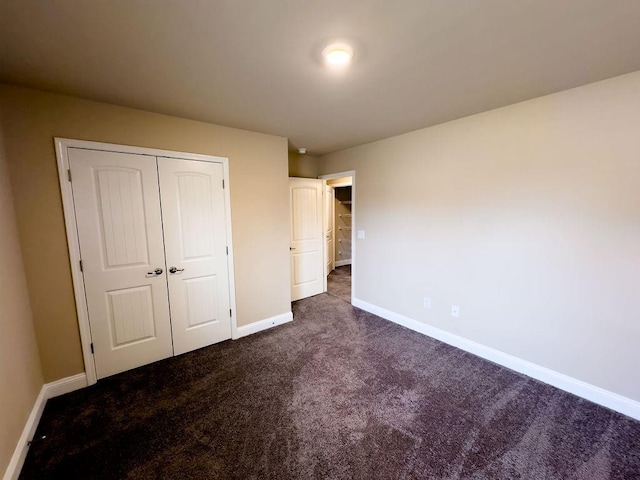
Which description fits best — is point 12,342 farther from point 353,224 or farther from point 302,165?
point 302,165

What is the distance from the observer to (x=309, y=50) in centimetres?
153

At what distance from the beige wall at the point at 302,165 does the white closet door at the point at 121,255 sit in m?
2.24

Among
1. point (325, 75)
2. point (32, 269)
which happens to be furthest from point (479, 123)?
point (32, 269)

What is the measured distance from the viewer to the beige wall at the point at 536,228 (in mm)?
1900

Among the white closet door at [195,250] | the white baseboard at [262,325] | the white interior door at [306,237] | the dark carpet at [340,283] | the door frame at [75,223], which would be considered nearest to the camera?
the door frame at [75,223]

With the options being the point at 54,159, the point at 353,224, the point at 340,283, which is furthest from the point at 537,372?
the point at 54,159

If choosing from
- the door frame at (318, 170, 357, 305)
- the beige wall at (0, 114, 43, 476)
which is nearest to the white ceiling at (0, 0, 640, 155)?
the beige wall at (0, 114, 43, 476)

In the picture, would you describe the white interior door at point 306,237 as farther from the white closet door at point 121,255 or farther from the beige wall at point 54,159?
the white closet door at point 121,255

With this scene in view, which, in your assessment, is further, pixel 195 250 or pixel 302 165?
pixel 302 165

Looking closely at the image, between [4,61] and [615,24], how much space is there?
3.45 metres

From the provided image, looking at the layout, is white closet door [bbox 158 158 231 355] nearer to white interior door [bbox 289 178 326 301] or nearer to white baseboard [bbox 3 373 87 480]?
white baseboard [bbox 3 373 87 480]

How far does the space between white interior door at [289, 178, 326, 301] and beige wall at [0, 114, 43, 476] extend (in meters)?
2.92


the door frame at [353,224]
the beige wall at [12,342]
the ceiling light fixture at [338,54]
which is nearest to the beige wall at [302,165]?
the door frame at [353,224]

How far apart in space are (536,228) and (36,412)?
165 inches
